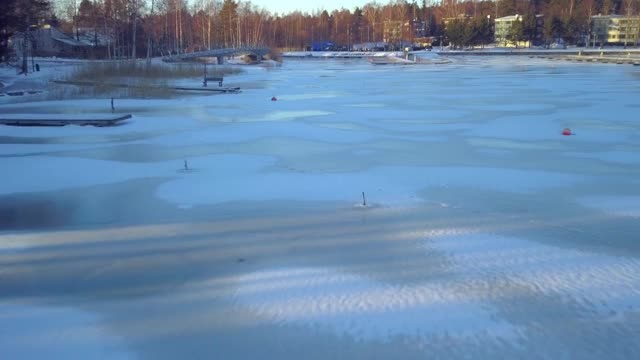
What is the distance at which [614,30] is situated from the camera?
106438mm

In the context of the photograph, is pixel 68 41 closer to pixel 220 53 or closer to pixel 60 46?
pixel 60 46

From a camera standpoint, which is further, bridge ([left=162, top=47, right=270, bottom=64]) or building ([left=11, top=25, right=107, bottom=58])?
building ([left=11, top=25, right=107, bottom=58])

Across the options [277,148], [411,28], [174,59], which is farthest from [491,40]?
[277,148]

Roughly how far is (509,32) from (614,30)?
19.1 metres

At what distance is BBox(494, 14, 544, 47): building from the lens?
10006cm

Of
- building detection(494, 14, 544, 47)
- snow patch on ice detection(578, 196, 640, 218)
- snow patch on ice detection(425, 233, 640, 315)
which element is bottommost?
snow patch on ice detection(425, 233, 640, 315)

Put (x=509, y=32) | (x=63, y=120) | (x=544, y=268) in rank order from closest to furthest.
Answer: (x=544, y=268) < (x=63, y=120) < (x=509, y=32)

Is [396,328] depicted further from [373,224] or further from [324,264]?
[373,224]

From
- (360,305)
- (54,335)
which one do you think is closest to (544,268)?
(360,305)

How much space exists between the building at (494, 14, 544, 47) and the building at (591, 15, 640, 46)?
8278mm

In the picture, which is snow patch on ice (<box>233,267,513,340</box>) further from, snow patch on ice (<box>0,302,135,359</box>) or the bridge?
the bridge

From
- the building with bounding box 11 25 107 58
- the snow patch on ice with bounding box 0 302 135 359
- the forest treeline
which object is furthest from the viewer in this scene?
the building with bounding box 11 25 107 58

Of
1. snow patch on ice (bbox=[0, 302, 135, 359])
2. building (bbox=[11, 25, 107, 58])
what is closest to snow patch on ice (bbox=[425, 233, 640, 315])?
snow patch on ice (bbox=[0, 302, 135, 359])

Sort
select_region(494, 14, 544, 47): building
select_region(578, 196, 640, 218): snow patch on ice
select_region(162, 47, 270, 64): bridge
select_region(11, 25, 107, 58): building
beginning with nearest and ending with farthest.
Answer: select_region(578, 196, 640, 218): snow patch on ice < select_region(162, 47, 270, 64): bridge < select_region(11, 25, 107, 58): building < select_region(494, 14, 544, 47): building
